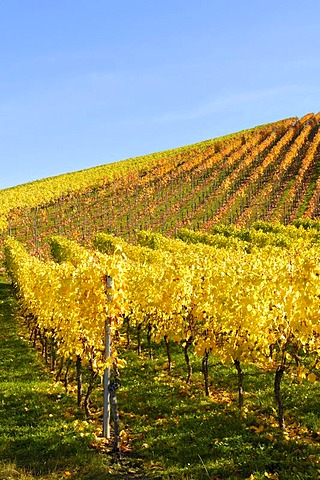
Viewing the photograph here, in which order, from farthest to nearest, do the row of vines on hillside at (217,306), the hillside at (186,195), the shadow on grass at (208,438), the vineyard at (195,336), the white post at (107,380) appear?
1. the hillside at (186,195)
2. the white post at (107,380)
3. the row of vines on hillside at (217,306)
4. the vineyard at (195,336)
5. the shadow on grass at (208,438)

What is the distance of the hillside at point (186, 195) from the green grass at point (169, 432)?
57194 millimetres

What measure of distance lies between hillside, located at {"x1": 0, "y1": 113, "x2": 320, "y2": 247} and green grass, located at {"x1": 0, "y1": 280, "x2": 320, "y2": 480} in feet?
188

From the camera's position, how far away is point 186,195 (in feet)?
302

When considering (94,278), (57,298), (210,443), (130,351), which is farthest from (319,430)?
(130,351)

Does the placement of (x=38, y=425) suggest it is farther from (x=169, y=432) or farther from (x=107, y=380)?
(x=169, y=432)

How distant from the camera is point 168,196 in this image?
307 feet

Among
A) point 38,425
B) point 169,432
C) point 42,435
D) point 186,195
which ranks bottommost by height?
point 169,432

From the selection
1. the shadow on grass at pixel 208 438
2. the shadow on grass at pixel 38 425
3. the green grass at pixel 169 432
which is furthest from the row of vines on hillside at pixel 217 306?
the shadow on grass at pixel 38 425

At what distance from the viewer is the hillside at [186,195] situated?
256 feet

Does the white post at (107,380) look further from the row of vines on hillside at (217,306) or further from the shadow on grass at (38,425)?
the shadow on grass at (38,425)

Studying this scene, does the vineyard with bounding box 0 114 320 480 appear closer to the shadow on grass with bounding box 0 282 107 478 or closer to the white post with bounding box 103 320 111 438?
the white post with bounding box 103 320 111 438

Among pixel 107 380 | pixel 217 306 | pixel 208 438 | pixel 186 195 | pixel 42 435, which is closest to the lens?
pixel 208 438

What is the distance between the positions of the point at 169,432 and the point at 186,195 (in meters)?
81.4

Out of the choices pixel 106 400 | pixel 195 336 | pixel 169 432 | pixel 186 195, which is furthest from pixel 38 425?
pixel 186 195
